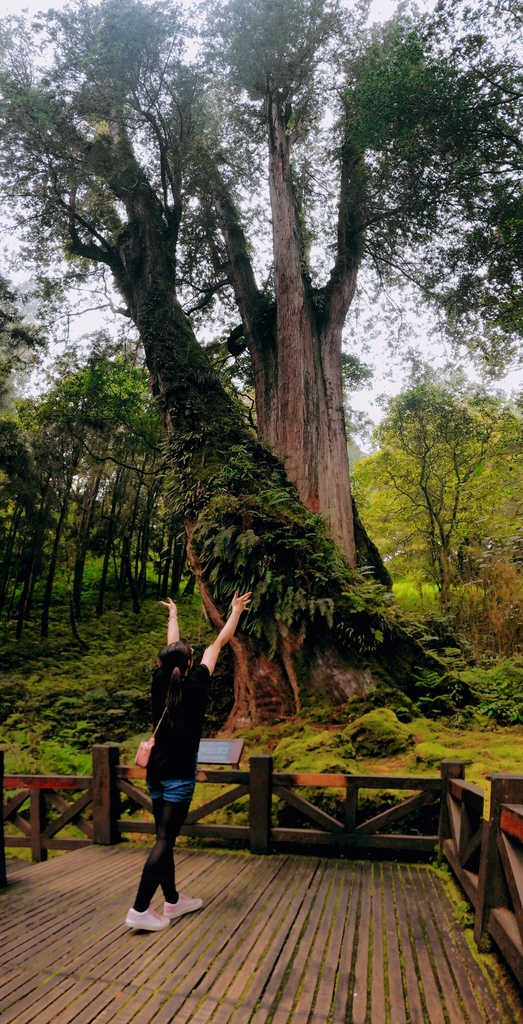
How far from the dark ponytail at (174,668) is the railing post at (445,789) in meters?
2.47

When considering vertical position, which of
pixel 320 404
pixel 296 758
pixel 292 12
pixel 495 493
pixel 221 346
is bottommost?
pixel 296 758

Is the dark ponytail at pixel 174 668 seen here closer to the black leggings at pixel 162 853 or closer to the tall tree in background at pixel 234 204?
the black leggings at pixel 162 853

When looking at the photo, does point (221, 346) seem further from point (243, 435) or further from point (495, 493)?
point (495, 493)

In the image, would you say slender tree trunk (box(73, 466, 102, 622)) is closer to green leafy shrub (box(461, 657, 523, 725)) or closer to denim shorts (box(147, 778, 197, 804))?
green leafy shrub (box(461, 657, 523, 725))

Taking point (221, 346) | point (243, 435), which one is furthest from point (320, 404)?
point (221, 346)

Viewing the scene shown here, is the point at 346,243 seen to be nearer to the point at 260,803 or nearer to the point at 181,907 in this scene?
the point at 260,803

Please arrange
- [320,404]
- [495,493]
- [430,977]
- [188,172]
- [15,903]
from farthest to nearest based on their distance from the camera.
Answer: [495,493] → [188,172] → [320,404] → [15,903] → [430,977]

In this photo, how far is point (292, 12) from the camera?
1185 cm

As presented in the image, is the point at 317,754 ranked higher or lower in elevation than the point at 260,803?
higher

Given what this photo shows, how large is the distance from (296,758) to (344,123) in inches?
504

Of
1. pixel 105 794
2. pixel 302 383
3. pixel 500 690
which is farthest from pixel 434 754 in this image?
pixel 302 383

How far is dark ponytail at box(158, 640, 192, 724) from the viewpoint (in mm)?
3617

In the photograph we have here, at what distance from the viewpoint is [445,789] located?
4785 millimetres

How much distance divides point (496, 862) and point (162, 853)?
1.87 meters
